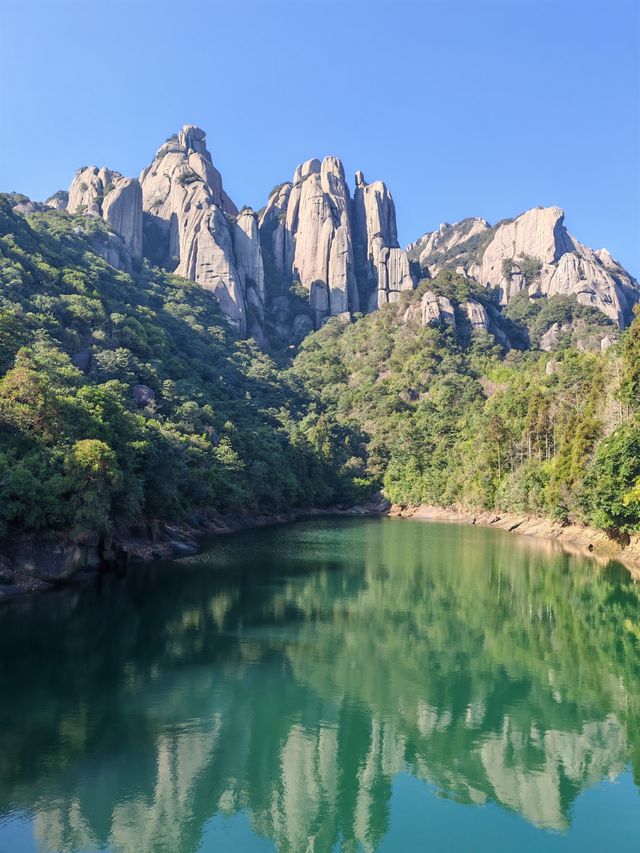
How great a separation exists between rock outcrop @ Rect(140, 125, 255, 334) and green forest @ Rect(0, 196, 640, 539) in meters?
8.18

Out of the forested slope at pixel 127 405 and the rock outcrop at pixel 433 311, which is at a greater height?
the rock outcrop at pixel 433 311

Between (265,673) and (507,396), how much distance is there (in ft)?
235

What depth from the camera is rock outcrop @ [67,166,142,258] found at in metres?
134

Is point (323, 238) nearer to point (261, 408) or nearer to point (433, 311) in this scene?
point (433, 311)

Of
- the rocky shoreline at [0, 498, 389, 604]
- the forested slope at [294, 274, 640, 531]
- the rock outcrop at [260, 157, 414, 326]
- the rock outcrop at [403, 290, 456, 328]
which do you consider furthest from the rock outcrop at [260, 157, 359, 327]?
the rocky shoreline at [0, 498, 389, 604]

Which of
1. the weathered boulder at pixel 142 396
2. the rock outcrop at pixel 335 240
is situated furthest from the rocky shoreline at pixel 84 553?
the rock outcrop at pixel 335 240

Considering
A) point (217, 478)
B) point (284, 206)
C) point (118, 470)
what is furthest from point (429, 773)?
point (284, 206)

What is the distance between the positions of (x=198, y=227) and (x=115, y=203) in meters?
17.5

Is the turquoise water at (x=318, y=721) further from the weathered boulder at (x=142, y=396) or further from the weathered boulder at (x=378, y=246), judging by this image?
the weathered boulder at (x=378, y=246)

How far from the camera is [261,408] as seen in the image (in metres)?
99.2

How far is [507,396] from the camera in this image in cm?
8475

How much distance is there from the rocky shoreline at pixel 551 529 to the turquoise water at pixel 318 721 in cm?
1617

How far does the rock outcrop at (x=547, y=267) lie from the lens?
163m

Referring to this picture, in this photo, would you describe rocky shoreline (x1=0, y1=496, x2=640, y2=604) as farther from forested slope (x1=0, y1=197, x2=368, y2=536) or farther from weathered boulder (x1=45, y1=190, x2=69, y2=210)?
weathered boulder (x1=45, y1=190, x2=69, y2=210)
